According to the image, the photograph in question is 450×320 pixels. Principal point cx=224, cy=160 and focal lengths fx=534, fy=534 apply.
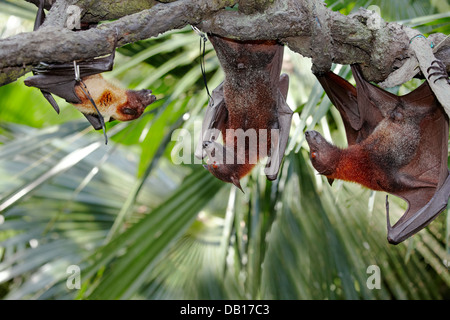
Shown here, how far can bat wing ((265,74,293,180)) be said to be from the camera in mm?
2988

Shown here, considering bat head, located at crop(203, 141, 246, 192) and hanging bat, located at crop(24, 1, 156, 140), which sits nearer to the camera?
hanging bat, located at crop(24, 1, 156, 140)

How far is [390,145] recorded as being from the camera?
322cm

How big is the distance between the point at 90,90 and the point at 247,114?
3.03 feet

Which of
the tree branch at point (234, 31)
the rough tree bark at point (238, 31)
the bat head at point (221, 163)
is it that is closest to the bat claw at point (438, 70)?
the rough tree bark at point (238, 31)

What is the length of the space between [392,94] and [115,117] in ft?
5.41

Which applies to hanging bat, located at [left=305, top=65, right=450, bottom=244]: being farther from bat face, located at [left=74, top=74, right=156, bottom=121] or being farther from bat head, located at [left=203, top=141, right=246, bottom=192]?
bat face, located at [left=74, top=74, right=156, bottom=121]

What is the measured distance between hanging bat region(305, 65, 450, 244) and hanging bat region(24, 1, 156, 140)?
1.10 metres

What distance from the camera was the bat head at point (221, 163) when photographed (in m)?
2.97

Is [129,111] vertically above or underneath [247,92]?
underneath

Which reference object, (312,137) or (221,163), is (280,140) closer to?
(312,137)

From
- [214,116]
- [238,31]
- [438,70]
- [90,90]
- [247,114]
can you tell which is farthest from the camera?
[214,116]

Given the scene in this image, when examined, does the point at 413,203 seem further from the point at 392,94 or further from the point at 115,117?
the point at 115,117

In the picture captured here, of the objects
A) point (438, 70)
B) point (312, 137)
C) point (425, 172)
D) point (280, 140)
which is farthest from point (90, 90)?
point (425, 172)

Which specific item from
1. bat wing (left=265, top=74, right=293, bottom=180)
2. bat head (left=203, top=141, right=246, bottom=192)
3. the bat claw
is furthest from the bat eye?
the bat claw
